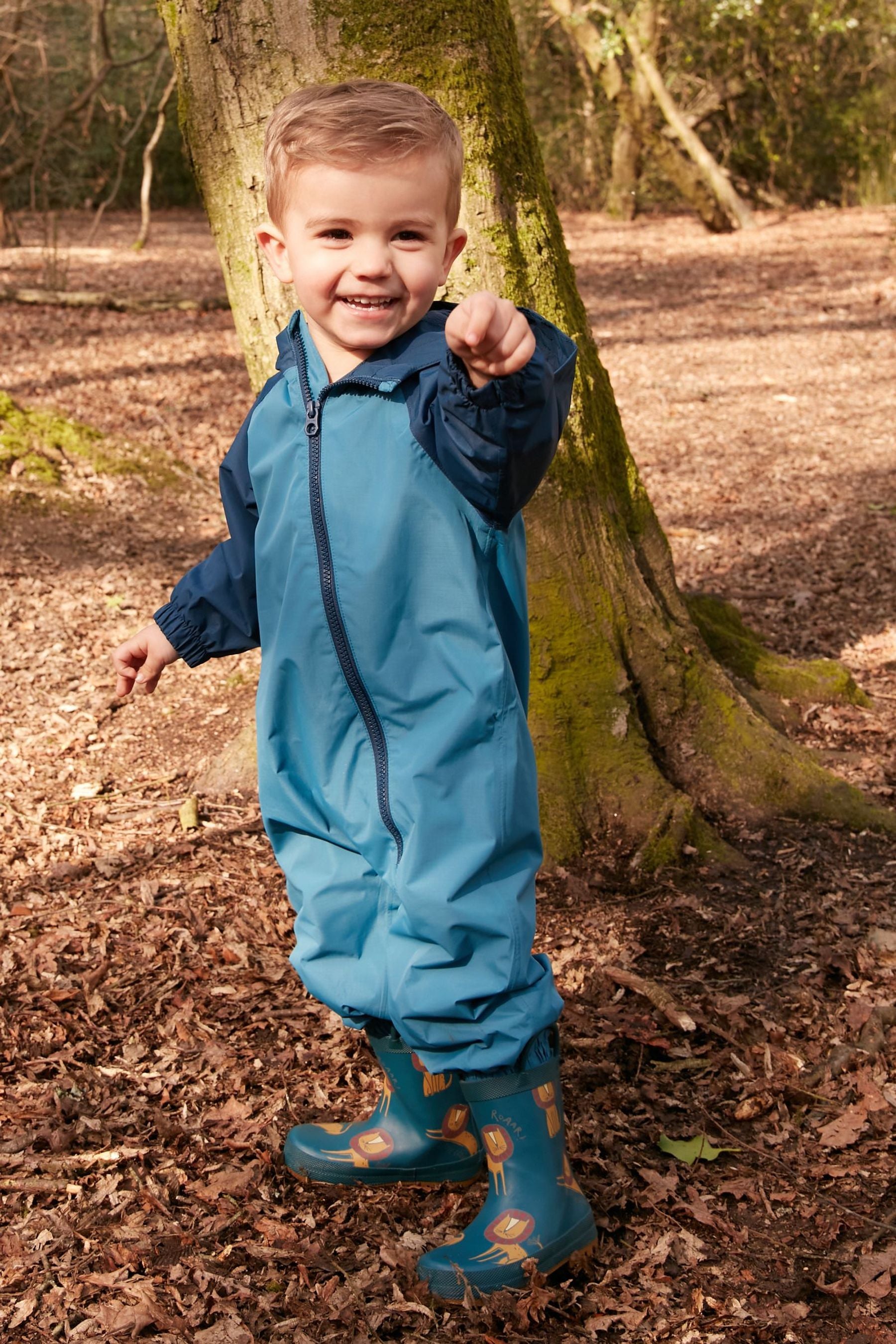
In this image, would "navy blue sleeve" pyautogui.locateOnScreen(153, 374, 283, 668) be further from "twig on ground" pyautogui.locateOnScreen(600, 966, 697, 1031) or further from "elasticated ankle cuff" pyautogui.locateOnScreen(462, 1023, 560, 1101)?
"twig on ground" pyautogui.locateOnScreen(600, 966, 697, 1031)

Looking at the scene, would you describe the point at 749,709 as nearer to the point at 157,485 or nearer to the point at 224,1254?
the point at 224,1254

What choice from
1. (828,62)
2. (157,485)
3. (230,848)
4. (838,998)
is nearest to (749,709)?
(838,998)

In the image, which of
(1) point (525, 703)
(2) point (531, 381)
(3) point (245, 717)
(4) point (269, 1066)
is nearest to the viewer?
(2) point (531, 381)

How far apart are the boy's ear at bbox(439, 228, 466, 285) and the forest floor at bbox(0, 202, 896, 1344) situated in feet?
5.83

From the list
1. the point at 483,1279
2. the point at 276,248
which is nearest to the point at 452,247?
the point at 276,248

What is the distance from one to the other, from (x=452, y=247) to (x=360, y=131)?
24 centimetres

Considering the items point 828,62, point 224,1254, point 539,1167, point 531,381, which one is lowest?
point 224,1254

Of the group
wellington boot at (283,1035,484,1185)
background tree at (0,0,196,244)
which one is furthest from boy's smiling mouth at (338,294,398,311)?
background tree at (0,0,196,244)

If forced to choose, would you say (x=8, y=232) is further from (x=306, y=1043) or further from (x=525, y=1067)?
(x=525, y=1067)

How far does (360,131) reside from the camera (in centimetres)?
186

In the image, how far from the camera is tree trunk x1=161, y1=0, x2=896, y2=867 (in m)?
3.04

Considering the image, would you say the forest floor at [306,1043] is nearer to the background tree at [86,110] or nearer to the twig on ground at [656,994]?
the twig on ground at [656,994]

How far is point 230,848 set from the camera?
12.1 ft

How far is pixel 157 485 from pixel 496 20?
142 inches
